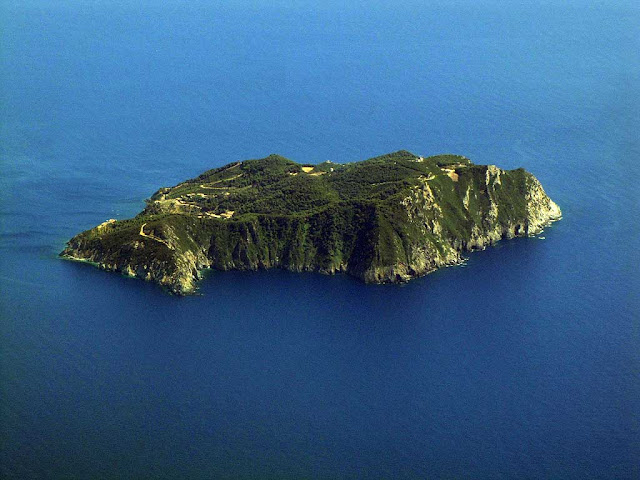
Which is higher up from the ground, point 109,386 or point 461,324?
point 461,324

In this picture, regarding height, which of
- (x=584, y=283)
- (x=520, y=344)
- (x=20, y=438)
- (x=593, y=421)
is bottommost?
(x=20, y=438)

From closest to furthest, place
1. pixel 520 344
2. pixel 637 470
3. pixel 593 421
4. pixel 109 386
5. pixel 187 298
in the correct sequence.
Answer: pixel 637 470 → pixel 593 421 → pixel 109 386 → pixel 520 344 → pixel 187 298

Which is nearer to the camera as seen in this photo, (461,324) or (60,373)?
(60,373)

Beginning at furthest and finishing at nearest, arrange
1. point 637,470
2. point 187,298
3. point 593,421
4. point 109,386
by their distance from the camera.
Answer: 1. point 187,298
2. point 109,386
3. point 593,421
4. point 637,470

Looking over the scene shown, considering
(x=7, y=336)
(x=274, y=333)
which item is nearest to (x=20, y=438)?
(x=7, y=336)

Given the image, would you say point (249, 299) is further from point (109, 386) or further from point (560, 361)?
point (560, 361)

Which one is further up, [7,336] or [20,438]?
[7,336]

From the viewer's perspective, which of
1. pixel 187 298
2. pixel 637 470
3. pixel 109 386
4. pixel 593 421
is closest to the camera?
pixel 637 470

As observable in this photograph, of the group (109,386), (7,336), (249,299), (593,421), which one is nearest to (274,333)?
(249,299)

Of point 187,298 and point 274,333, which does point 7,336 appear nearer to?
point 187,298
